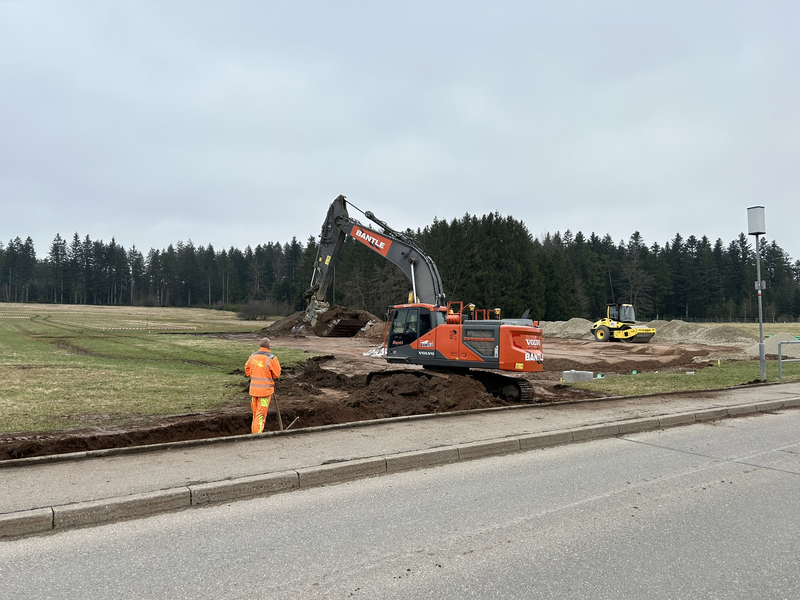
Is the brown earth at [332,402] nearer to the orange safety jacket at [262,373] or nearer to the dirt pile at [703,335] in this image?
the orange safety jacket at [262,373]

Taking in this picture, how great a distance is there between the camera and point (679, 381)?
1639 centimetres

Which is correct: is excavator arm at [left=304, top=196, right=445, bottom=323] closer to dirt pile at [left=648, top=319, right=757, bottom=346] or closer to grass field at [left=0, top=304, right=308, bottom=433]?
grass field at [left=0, top=304, right=308, bottom=433]

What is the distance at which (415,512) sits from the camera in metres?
5.39

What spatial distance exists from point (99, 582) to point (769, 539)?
547 cm

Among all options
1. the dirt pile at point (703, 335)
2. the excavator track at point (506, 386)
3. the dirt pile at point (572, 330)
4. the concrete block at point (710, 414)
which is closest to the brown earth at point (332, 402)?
the excavator track at point (506, 386)

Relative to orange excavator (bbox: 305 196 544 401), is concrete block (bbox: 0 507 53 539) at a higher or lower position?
lower

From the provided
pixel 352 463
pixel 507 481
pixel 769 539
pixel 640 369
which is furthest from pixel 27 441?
pixel 640 369

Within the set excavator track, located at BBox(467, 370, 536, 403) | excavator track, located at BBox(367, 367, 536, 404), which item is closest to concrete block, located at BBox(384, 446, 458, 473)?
excavator track, located at BBox(367, 367, 536, 404)

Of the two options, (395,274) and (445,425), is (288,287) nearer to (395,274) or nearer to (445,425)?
(395,274)

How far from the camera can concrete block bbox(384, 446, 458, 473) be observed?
6941 millimetres

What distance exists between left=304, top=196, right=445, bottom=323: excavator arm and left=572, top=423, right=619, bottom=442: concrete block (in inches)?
374

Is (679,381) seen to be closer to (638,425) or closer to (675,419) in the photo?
(675,419)

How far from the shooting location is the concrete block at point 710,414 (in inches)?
421

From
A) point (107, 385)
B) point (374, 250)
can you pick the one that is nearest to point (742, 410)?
point (107, 385)
